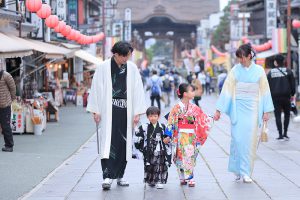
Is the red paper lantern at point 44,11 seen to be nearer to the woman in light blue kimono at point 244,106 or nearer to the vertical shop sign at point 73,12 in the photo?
the woman in light blue kimono at point 244,106

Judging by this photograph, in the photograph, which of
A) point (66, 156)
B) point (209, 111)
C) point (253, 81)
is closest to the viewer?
point (253, 81)

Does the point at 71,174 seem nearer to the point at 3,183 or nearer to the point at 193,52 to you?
the point at 3,183

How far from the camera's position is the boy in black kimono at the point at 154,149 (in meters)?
7.80

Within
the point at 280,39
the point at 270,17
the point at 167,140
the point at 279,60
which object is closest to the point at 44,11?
the point at 279,60

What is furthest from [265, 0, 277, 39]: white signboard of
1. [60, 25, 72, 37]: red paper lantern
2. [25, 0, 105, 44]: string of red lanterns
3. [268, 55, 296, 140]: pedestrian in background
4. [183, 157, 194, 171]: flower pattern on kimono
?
[183, 157, 194, 171]: flower pattern on kimono

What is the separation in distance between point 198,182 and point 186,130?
0.77 m

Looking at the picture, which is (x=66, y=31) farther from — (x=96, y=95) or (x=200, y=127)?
(x=200, y=127)

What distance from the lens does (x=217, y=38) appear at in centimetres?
5950

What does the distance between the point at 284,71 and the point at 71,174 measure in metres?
5.43

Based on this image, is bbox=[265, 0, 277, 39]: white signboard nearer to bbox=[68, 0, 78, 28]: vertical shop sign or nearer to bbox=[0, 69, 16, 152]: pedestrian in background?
bbox=[68, 0, 78, 28]: vertical shop sign

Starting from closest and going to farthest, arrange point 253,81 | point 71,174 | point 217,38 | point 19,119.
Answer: point 253,81 < point 71,174 < point 19,119 < point 217,38

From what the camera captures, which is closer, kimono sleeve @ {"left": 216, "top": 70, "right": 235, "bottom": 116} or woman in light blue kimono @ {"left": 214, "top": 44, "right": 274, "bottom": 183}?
woman in light blue kimono @ {"left": 214, "top": 44, "right": 274, "bottom": 183}

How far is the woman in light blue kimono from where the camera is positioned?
27.2ft

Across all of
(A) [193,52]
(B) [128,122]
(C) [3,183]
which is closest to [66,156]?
(C) [3,183]
